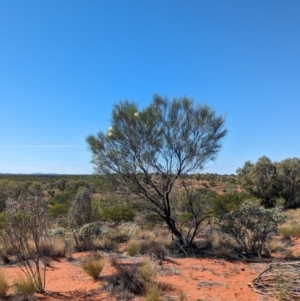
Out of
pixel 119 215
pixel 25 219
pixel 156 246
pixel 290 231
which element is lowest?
pixel 156 246

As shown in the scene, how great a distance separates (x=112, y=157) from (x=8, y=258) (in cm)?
498

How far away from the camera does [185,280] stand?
26.9ft

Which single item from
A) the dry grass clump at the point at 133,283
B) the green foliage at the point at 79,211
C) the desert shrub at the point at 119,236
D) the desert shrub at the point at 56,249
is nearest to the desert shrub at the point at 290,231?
the desert shrub at the point at 119,236

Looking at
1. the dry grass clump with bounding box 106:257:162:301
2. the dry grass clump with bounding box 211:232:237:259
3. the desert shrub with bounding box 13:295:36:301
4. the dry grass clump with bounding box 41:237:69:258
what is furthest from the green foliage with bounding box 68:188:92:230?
the desert shrub with bounding box 13:295:36:301

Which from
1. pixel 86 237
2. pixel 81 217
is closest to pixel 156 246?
pixel 86 237

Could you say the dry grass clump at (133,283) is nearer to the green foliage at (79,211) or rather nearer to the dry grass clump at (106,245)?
the dry grass clump at (106,245)

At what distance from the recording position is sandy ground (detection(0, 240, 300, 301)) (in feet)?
22.7

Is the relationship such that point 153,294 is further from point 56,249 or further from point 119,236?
point 119,236

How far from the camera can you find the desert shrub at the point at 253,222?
11359 millimetres

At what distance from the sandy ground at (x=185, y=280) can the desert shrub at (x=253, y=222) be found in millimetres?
1536

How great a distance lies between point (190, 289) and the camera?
745 centimetres

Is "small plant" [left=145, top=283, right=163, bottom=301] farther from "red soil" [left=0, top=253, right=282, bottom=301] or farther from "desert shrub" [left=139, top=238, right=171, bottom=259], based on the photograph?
"desert shrub" [left=139, top=238, right=171, bottom=259]

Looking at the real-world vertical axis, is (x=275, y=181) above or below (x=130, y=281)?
above

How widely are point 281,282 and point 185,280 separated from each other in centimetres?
227
